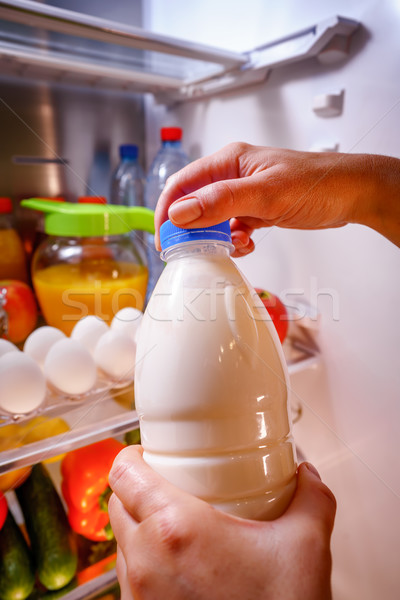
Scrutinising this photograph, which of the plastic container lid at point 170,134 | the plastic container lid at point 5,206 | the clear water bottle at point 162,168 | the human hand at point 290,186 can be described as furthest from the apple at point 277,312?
the plastic container lid at point 5,206

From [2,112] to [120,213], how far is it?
0.38 m

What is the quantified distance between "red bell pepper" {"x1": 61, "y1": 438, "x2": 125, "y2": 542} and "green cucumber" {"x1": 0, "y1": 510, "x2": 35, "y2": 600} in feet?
0.29

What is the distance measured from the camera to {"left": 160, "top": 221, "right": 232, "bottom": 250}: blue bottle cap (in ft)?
1.37

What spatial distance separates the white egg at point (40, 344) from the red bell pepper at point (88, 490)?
0.20 meters

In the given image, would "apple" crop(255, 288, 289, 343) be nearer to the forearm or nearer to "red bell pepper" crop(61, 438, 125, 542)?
the forearm

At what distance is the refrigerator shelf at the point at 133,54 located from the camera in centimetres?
70

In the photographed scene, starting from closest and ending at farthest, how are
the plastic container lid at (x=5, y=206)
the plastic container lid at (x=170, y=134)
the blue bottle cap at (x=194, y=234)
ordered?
1. the blue bottle cap at (x=194, y=234)
2. the plastic container lid at (x=5, y=206)
3. the plastic container lid at (x=170, y=134)

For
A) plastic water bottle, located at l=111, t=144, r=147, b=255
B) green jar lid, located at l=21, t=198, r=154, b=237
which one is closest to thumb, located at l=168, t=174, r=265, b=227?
green jar lid, located at l=21, t=198, r=154, b=237

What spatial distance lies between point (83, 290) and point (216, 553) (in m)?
0.60

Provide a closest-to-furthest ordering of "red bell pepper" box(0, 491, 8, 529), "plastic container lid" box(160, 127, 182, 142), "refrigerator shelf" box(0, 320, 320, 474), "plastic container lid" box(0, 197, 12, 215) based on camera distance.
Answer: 1. "refrigerator shelf" box(0, 320, 320, 474)
2. "red bell pepper" box(0, 491, 8, 529)
3. "plastic container lid" box(0, 197, 12, 215)
4. "plastic container lid" box(160, 127, 182, 142)

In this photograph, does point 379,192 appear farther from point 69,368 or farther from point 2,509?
point 2,509

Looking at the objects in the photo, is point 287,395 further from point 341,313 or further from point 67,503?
point 67,503

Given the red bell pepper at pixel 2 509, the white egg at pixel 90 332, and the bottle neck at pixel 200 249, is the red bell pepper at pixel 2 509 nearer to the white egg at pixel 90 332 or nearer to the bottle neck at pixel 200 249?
the white egg at pixel 90 332

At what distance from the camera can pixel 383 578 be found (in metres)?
0.79
